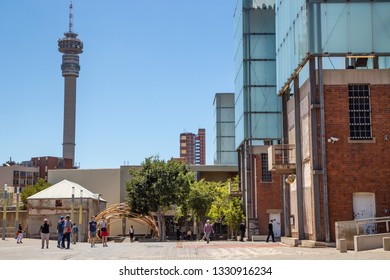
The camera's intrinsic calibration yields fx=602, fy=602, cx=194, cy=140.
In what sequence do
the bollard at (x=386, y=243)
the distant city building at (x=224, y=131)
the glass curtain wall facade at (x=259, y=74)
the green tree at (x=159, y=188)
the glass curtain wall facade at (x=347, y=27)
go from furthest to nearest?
the distant city building at (x=224, y=131)
the green tree at (x=159, y=188)
the glass curtain wall facade at (x=259, y=74)
the glass curtain wall facade at (x=347, y=27)
the bollard at (x=386, y=243)

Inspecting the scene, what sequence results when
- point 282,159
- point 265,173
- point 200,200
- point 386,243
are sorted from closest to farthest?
point 386,243 → point 282,159 → point 265,173 → point 200,200

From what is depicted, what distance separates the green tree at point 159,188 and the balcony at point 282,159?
19820 millimetres

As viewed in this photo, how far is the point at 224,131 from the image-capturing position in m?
96.5

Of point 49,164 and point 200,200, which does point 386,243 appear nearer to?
point 200,200

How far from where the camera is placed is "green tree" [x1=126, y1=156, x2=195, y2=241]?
5091 centimetres

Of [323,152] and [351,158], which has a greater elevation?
[323,152]

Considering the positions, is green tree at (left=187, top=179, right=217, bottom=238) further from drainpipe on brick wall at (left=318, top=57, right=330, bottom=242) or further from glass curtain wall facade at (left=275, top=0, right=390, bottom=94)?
glass curtain wall facade at (left=275, top=0, right=390, bottom=94)

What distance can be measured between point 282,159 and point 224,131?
2579 inches

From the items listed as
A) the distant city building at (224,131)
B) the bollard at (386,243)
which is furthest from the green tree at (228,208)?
the distant city building at (224,131)

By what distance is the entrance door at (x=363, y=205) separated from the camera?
25891mm

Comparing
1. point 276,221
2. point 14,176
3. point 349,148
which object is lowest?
point 276,221

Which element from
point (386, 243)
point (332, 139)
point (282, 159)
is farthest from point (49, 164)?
point (386, 243)

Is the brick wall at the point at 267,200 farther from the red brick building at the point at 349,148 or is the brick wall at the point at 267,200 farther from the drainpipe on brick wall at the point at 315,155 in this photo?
the drainpipe on brick wall at the point at 315,155
